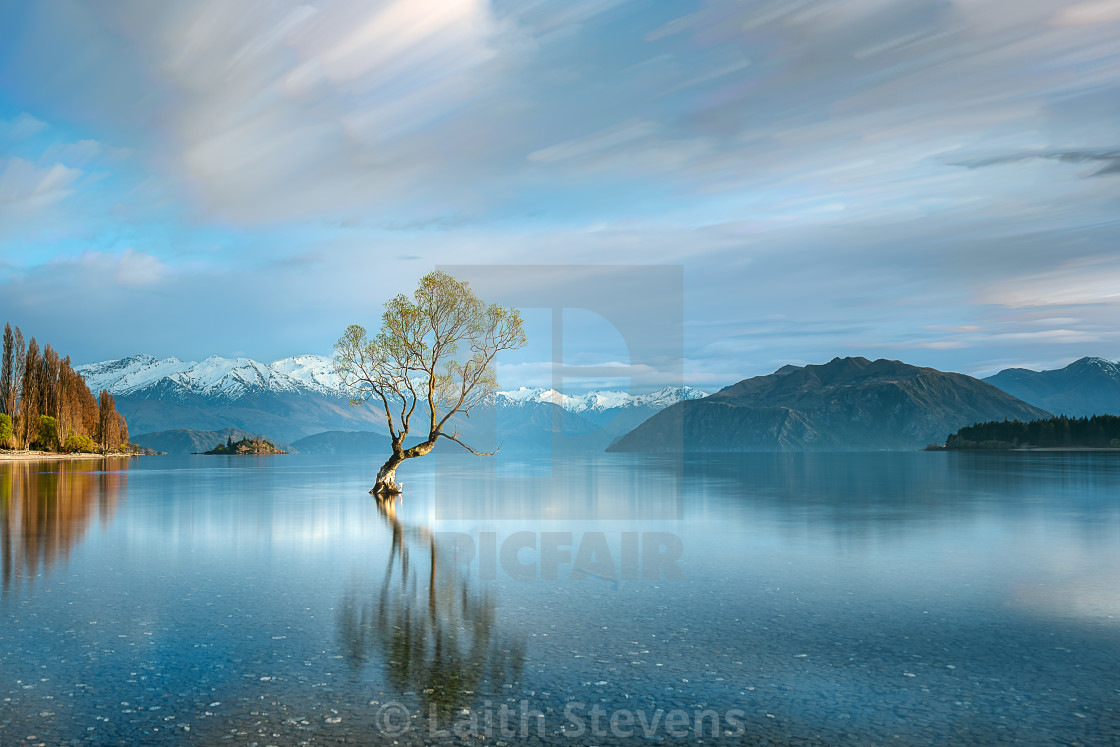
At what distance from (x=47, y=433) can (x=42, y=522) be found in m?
177

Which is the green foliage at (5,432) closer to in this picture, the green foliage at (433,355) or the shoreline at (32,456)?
the shoreline at (32,456)

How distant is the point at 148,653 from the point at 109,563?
47.0ft

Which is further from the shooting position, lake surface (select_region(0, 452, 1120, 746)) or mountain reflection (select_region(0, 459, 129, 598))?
mountain reflection (select_region(0, 459, 129, 598))

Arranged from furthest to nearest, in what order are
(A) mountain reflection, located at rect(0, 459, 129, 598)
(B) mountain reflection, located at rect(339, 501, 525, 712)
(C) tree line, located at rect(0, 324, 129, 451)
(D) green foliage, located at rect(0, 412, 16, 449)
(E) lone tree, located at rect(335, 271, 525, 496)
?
(C) tree line, located at rect(0, 324, 129, 451) < (D) green foliage, located at rect(0, 412, 16, 449) < (E) lone tree, located at rect(335, 271, 525, 496) < (A) mountain reflection, located at rect(0, 459, 129, 598) < (B) mountain reflection, located at rect(339, 501, 525, 712)

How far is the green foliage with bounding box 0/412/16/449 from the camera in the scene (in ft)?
529

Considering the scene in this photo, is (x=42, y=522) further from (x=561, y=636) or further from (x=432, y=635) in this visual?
(x=561, y=636)

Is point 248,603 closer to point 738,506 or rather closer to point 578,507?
point 578,507

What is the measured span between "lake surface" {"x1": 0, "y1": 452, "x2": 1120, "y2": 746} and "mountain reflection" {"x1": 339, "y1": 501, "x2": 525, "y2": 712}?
0.09m

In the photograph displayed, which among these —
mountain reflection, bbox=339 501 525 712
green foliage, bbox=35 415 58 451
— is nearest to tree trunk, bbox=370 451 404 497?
mountain reflection, bbox=339 501 525 712

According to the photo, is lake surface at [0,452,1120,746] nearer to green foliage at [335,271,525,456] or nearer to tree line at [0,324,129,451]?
green foliage at [335,271,525,456]

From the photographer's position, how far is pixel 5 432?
162 meters

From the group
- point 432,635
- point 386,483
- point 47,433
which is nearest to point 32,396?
point 47,433

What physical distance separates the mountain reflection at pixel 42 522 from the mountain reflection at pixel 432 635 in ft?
37.1

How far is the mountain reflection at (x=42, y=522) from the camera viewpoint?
25.1 metres
